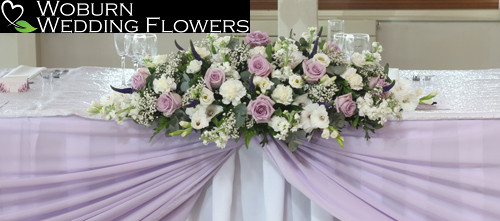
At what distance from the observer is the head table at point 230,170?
1.87 m

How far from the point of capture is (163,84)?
5.80 ft

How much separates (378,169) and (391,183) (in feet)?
0.16

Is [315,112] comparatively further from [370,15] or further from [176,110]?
[370,15]

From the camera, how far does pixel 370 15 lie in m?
4.68

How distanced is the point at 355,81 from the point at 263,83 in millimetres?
211

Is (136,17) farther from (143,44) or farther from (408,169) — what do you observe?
(408,169)

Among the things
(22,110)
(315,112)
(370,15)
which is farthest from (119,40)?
(370,15)

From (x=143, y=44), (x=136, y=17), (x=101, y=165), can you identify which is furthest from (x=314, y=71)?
(x=136, y=17)

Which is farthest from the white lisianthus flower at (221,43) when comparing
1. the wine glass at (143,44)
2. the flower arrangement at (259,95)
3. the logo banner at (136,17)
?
the logo banner at (136,17)

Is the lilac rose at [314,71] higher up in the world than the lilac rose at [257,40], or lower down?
lower down

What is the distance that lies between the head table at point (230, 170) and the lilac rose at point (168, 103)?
5.3 inches

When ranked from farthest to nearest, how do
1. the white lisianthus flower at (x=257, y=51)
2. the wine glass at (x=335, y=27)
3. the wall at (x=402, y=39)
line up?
1. the wall at (x=402, y=39)
2. the wine glass at (x=335, y=27)
3. the white lisianthus flower at (x=257, y=51)

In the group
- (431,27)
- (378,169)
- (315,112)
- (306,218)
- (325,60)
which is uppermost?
(431,27)

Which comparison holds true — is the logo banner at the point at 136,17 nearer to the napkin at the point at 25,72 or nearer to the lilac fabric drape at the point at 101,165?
the napkin at the point at 25,72
